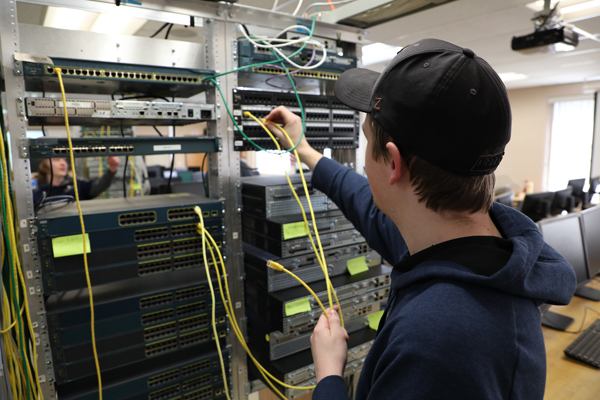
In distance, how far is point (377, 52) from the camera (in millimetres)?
5160

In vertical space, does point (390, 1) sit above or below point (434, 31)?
below

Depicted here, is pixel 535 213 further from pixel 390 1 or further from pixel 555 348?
pixel 390 1

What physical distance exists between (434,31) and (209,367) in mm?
3942

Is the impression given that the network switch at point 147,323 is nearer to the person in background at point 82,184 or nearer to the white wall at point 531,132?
the person in background at point 82,184

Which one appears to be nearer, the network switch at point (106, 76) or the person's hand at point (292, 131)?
the network switch at point (106, 76)

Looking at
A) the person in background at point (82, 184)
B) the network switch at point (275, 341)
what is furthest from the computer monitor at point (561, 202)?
the person in background at point (82, 184)

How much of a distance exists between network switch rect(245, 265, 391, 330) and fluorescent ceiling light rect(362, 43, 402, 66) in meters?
3.93

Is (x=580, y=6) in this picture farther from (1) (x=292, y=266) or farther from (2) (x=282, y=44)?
(1) (x=292, y=266)

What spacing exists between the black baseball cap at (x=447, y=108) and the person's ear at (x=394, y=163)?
0.6 inches

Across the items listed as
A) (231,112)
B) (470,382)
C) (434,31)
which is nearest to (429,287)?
(470,382)

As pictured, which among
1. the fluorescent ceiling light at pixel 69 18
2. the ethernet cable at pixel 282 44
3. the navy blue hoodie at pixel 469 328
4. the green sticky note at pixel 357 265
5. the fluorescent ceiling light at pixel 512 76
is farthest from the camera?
the fluorescent ceiling light at pixel 512 76

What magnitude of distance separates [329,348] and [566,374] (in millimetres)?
1252

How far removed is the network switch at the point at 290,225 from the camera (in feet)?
4.27

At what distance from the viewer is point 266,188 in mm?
1299
